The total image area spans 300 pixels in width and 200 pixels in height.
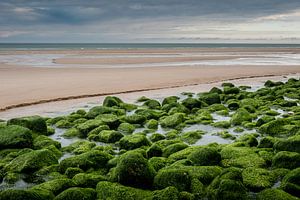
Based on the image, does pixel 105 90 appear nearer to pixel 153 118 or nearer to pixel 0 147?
pixel 153 118

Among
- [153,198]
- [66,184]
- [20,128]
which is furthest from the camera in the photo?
[20,128]

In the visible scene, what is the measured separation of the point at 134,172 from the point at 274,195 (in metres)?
2.43

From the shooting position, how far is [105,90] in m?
19.8

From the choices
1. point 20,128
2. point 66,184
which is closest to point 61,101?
point 20,128

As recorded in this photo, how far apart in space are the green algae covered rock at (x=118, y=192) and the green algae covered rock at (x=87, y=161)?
1.22m

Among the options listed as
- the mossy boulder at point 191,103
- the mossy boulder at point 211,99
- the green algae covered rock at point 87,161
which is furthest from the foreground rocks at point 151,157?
the mossy boulder at point 211,99

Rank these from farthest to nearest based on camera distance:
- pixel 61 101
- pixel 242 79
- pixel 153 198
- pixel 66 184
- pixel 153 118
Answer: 1. pixel 242 79
2. pixel 61 101
3. pixel 153 118
4. pixel 66 184
5. pixel 153 198

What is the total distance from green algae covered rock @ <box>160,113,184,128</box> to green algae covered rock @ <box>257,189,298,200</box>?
598 cm

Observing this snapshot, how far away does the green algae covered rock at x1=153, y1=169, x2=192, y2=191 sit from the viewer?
22.1ft

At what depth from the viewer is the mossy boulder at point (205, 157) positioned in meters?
7.89

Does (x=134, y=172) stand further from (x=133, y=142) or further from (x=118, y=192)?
(x=133, y=142)

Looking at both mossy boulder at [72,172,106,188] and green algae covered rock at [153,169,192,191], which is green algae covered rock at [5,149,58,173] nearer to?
mossy boulder at [72,172,106,188]

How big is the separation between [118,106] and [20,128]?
569 cm

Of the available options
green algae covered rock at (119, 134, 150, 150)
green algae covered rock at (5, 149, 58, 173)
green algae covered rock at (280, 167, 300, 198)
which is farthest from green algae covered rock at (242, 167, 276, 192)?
green algae covered rock at (5, 149, 58, 173)
